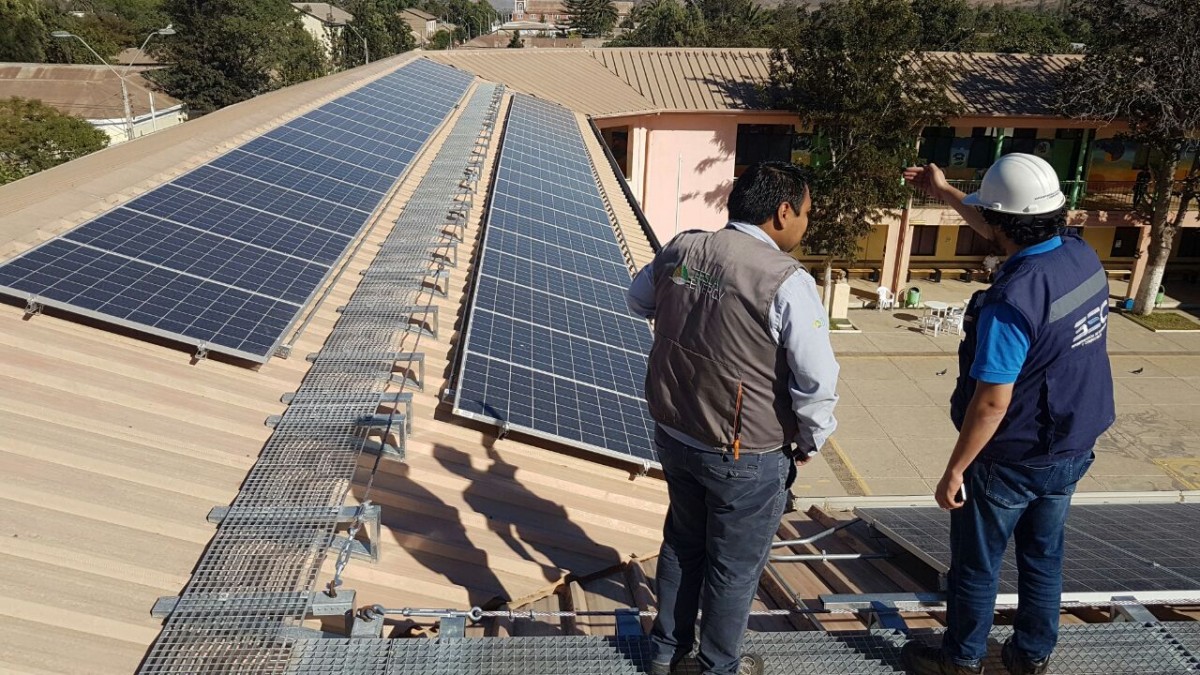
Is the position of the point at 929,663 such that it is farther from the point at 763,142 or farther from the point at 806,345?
the point at 763,142

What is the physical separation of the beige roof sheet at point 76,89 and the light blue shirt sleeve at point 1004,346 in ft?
156

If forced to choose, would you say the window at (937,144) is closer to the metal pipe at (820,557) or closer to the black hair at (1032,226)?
the metal pipe at (820,557)

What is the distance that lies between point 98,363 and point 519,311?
3.93m

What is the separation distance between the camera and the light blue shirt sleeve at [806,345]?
3529 millimetres

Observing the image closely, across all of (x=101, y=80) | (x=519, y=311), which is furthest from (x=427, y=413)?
(x=101, y=80)

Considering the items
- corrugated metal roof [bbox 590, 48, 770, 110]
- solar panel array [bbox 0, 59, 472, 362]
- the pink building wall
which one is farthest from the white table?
solar panel array [bbox 0, 59, 472, 362]

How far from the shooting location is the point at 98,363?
6.11m

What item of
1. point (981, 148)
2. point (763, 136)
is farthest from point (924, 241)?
point (763, 136)

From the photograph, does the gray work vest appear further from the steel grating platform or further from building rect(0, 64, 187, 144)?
building rect(0, 64, 187, 144)

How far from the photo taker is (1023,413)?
3973 millimetres

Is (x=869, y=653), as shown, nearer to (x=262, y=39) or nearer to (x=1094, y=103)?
(x=1094, y=103)

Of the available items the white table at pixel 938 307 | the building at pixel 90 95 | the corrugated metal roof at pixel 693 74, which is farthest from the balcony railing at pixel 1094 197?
the building at pixel 90 95

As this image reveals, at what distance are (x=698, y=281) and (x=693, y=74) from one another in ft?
98.1

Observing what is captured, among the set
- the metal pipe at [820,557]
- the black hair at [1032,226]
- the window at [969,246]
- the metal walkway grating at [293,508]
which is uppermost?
the black hair at [1032,226]
